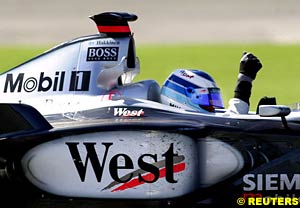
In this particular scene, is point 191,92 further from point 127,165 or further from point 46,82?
point 46,82

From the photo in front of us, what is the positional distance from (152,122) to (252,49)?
11352 millimetres

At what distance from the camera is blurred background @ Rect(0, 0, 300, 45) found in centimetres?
2055

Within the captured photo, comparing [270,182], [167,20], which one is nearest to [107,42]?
[270,182]

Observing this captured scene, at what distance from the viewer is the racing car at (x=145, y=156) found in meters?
7.38

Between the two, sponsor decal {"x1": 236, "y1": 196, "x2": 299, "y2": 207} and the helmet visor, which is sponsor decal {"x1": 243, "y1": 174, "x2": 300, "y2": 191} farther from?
the helmet visor

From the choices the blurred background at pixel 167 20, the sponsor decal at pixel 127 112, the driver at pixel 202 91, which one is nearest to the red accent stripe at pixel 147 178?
the sponsor decal at pixel 127 112

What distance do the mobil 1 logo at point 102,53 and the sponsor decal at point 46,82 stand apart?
6.0 inches

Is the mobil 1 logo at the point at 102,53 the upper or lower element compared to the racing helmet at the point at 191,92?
upper

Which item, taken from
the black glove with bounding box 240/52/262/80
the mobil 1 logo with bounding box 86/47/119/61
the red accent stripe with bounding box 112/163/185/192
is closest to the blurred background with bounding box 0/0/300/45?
the black glove with bounding box 240/52/262/80

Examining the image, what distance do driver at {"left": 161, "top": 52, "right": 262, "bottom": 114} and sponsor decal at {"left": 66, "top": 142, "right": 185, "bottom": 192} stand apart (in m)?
0.68

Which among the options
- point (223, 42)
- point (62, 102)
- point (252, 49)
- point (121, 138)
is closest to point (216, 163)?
point (121, 138)

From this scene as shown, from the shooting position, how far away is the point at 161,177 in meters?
7.42

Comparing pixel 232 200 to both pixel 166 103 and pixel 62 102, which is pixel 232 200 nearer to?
pixel 166 103

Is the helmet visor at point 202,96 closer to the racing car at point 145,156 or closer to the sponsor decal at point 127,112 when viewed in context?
the racing car at point 145,156
